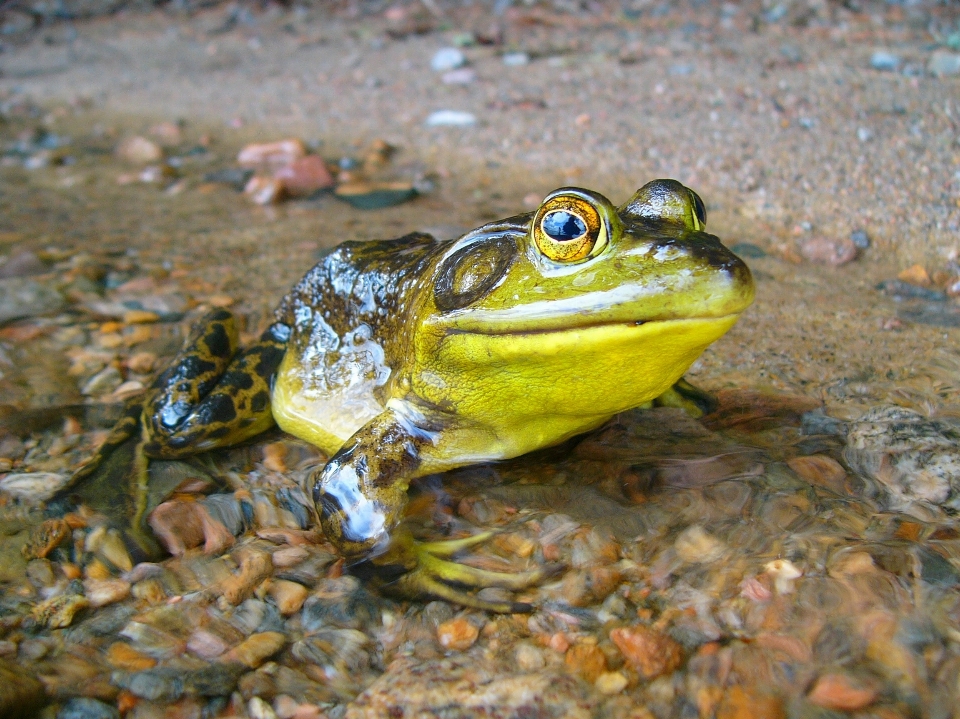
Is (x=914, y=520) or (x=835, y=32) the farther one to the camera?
(x=835, y=32)

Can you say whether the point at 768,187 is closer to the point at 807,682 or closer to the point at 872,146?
the point at 872,146

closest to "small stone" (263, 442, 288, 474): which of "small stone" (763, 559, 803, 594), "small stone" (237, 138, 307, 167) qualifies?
"small stone" (763, 559, 803, 594)

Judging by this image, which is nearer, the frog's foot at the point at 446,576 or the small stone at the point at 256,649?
the small stone at the point at 256,649

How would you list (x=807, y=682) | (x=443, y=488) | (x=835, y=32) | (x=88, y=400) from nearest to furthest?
(x=807, y=682) → (x=443, y=488) → (x=88, y=400) → (x=835, y=32)

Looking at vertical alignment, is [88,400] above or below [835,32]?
below

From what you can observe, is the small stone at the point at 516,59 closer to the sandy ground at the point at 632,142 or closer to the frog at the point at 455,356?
the sandy ground at the point at 632,142

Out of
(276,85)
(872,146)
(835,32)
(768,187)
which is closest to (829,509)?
(768,187)

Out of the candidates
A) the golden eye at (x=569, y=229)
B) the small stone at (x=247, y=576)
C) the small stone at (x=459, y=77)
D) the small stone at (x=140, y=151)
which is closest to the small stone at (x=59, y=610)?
the small stone at (x=247, y=576)
